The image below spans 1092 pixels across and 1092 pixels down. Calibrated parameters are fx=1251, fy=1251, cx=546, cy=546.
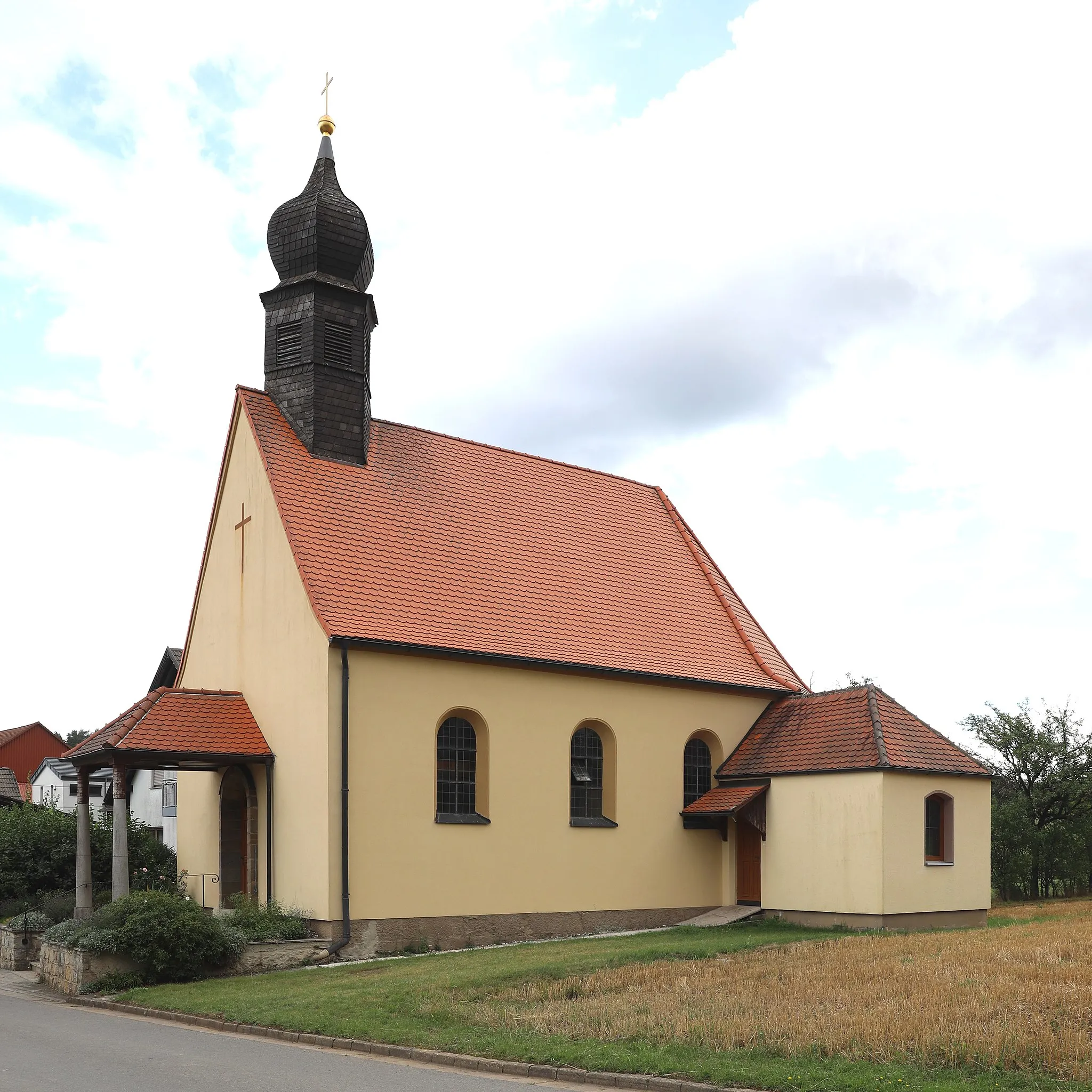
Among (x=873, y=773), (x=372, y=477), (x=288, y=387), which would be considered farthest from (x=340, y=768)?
(x=873, y=773)

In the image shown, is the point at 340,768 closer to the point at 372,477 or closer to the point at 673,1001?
the point at 372,477

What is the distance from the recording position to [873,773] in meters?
22.2

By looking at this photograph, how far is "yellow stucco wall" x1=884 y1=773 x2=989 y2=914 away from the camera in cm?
2216

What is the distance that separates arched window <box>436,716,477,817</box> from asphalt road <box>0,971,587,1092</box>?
7.37 meters

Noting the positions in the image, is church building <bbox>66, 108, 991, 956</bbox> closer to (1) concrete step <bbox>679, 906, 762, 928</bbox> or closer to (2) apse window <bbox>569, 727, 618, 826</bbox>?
(2) apse window <bbox>569, 727, 618, 826</bbox>

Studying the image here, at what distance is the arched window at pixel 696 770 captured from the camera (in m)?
25.0

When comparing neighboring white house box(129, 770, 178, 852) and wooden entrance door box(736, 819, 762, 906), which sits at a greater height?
wooden entrance door box(736, 819, 762, 906)

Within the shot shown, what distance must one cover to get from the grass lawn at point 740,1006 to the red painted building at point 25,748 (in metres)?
62.8

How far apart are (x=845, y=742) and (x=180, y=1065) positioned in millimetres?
14907

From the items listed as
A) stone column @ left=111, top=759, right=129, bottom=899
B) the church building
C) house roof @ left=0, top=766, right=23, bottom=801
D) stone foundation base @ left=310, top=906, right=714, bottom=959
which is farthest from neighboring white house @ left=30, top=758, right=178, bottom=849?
stone foundation base @ left=310, top=906, right=714, bottom=959

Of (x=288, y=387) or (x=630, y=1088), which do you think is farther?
(x=288, y=387)

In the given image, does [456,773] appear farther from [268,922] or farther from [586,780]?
[268,922]

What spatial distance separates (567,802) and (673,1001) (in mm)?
9679

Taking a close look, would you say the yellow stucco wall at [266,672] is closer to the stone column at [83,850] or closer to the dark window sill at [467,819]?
the dark window sill at [467,819]
